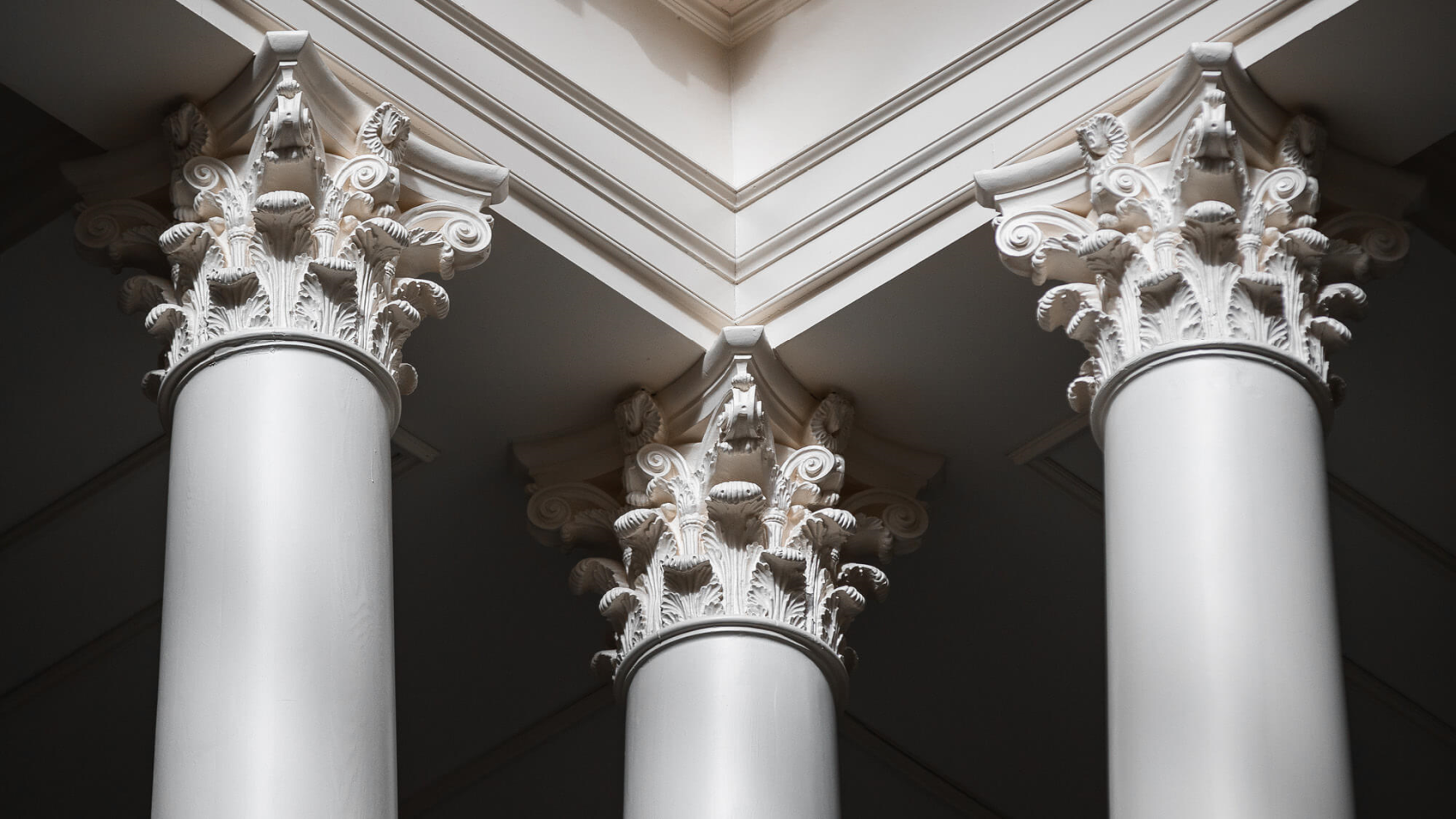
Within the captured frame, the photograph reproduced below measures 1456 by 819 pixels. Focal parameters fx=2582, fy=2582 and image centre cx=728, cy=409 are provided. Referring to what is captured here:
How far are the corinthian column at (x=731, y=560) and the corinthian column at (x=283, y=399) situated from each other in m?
1.22

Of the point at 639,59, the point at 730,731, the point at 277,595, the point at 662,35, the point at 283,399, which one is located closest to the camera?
the point at 277,595

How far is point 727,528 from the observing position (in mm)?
9383

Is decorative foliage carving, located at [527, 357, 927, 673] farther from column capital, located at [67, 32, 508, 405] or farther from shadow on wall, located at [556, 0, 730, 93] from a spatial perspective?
shadow on wall, located at [556, 0, 730, 93]

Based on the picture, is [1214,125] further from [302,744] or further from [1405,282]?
[302,744]

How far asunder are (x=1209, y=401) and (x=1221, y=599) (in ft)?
2.36

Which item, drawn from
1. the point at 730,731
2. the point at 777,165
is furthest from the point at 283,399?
the point at 777,165

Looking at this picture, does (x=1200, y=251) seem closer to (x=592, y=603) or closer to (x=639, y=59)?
(x=639, y=59)

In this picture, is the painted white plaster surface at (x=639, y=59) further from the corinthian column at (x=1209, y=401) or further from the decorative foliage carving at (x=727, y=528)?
the corinthian column at (x=1209, y=401)

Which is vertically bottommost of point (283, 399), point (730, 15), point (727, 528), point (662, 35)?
point (283, 399)

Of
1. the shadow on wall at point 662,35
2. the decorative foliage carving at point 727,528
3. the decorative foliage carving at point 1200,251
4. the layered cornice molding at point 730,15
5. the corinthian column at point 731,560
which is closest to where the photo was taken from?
the decorative foliage carving at point 1200,251

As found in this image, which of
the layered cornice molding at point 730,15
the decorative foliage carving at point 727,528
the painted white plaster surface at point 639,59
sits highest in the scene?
the layered cornice molding at point 730,15

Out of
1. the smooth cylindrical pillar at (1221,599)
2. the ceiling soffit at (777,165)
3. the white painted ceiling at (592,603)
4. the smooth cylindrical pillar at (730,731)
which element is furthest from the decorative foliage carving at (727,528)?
the smooth cylindrical pillar at (1221,599)

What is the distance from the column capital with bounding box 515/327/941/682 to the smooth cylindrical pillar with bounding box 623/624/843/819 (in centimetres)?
11

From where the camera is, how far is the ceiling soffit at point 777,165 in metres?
9.09
